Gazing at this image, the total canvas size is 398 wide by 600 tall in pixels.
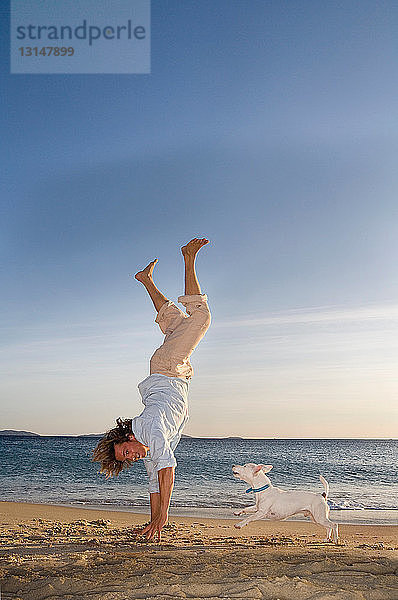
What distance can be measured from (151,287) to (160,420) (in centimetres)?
146

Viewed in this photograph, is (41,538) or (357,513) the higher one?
(41,538)

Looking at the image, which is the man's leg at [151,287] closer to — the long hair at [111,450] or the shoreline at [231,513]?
the long hair at [111,450]

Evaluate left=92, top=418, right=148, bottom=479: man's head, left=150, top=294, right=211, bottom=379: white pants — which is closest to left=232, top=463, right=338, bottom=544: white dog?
left=92, top=418, right=148, bottom=479: man's head

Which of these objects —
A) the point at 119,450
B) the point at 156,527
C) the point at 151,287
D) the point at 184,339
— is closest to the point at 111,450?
the point at 119,450

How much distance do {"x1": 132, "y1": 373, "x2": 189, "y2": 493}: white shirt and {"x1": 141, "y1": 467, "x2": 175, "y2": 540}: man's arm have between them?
6 cm

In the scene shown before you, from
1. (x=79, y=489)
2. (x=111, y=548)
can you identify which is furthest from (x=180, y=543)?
(x=79, y=489)

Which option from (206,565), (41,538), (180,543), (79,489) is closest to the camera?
(206,565)

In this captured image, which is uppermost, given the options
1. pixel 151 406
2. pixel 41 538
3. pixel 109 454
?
pixel 151 406

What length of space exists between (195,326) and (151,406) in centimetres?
77

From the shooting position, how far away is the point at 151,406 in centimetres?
441

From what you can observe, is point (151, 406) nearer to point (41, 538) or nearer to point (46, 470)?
point (41, 538)

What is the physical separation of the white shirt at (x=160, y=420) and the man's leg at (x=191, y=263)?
0.82 m

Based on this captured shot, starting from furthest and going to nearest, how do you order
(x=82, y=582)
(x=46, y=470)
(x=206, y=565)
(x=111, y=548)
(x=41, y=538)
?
(x=46, y=470) < (x=41, y=538) < (x=111, y=548) < (x=206, y=565) < (x=82, y=582)

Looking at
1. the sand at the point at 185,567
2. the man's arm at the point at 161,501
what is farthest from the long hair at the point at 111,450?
the sand at the point at 185,567
